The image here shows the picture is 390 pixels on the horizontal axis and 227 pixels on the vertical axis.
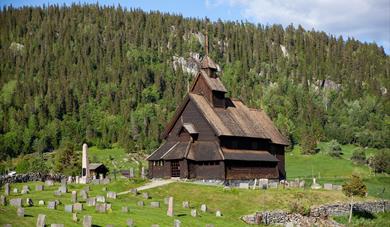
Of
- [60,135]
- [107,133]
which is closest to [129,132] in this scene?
[107,133]

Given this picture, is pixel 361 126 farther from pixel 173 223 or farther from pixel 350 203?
pixel 173 223

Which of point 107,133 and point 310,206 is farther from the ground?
point 107,133

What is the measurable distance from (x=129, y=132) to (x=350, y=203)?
115744 mm

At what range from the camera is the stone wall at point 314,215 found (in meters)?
50.1

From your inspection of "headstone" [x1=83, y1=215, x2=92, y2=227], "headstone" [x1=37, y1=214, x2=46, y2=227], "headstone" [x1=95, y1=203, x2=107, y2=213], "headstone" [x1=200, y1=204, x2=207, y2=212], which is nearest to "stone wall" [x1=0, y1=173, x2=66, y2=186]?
"headstone" [x1=200, y1=204, x2=207, y2=212]

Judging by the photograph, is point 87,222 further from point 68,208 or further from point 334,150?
point 334,150

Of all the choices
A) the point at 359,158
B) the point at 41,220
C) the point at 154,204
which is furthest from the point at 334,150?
the point at 41,220

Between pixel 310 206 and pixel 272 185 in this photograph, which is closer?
pixel 310 206

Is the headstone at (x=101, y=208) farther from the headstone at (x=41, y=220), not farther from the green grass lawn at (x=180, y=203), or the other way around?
the headstone at (x=41, y=220)

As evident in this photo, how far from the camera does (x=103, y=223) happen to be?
37875mm

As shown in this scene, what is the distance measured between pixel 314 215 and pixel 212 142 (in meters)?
15.9

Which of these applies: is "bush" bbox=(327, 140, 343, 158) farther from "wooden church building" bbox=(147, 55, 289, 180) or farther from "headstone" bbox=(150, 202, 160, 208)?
"headstone" bbox=(150, 202, 160, 208)

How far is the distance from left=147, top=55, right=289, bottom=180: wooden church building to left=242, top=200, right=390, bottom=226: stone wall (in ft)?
41.8

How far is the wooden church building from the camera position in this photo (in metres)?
65.4
